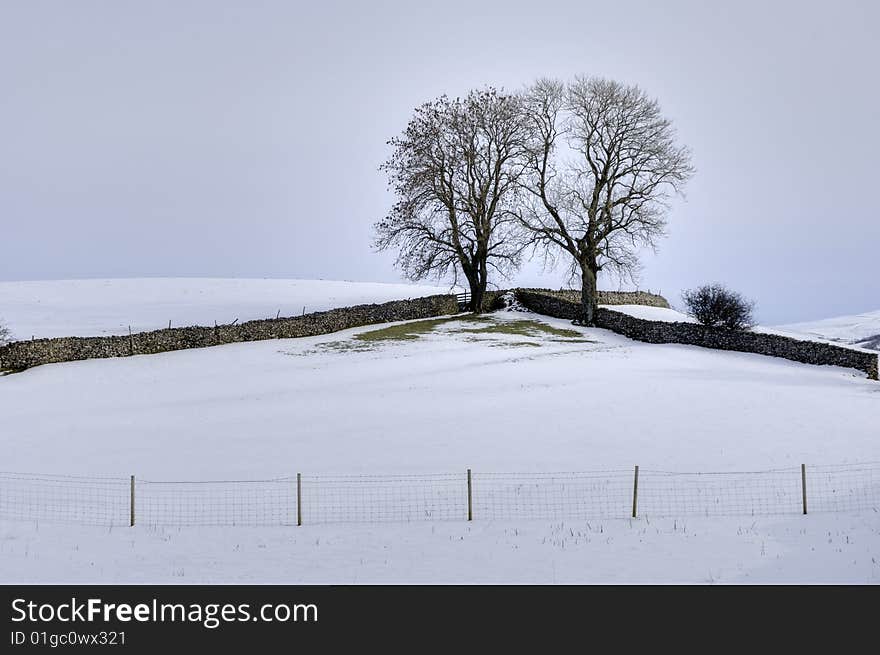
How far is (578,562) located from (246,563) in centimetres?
595

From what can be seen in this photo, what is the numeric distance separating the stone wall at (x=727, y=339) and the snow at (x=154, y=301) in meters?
20.1

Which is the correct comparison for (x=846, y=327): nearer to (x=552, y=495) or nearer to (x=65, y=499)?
(x=552, y=495)

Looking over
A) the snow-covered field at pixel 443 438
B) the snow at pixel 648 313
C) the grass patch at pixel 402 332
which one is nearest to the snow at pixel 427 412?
the snow-covered field at pixel 443 438

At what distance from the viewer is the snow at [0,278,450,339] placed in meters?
53.1

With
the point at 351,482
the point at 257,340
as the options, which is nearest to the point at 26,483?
the point at 351,482

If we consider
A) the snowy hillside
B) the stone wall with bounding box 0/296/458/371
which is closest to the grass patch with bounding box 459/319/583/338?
the stone wall with bounding box 0/296/458/371

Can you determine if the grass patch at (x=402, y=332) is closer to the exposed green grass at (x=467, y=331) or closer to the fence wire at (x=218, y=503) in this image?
the exposed green grass at (x=467, y=331)

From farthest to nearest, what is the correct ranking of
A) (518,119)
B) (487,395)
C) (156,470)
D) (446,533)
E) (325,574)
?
(518,119) → (487,395) → (156,470) → (446,533) → (325,574)

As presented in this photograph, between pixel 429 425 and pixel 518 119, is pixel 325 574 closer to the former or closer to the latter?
pixel 429 425

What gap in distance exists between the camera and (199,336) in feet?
139

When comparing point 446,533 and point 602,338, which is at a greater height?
point 602,338

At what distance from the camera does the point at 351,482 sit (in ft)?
64.1

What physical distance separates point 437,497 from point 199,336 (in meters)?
28.0

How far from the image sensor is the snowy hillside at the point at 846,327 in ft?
215
